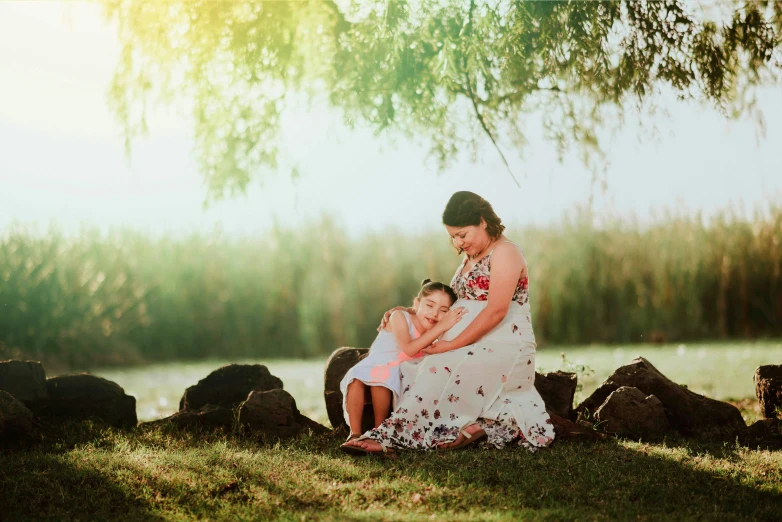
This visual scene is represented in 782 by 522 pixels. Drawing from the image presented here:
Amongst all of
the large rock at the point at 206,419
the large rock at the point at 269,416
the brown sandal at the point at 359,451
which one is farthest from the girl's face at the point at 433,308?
the large rock at the point at 206,419

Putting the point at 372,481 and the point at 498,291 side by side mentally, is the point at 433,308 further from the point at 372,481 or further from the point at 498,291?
the point at 372,481

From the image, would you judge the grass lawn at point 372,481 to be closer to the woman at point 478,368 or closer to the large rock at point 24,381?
the woman at point 478,368

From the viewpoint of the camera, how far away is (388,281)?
1491 cm

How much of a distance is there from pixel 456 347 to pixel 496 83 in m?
3.43

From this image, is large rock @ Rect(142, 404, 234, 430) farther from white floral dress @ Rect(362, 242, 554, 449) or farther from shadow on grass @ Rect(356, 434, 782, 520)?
shadow on grass @ Rect(356, 434, 782, 520)

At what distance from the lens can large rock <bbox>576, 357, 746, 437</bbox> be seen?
249 inches

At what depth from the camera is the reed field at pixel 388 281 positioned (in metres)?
14.7

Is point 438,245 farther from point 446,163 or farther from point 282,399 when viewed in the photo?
point 282,399

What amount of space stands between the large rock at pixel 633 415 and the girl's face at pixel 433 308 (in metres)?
1.56

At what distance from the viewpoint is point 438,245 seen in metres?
15.3

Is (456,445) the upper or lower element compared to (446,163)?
lower

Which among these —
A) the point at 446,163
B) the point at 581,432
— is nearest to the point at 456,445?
the point at 581,432

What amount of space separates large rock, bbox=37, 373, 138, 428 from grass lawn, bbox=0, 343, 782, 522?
58 cm

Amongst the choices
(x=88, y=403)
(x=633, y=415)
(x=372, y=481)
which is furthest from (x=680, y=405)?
(x=88, y=403)
